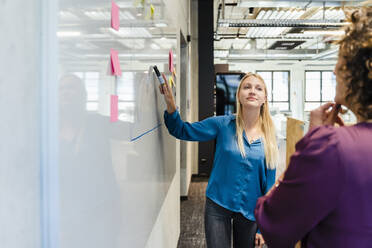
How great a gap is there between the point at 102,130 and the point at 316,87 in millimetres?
13817

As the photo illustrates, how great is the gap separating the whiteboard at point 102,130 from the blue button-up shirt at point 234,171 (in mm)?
378

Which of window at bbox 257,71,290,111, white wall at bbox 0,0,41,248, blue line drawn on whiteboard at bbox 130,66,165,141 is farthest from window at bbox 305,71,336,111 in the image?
white wall at bbox 0,0,41,248

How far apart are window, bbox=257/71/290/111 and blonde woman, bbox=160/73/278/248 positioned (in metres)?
12.0

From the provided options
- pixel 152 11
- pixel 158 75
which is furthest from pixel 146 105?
pixel 152 11

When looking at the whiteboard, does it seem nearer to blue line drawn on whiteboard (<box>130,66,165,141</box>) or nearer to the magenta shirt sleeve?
blue line drawn on whiteboard (<box>130,66,165,141</box>)

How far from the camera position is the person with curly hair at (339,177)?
0.69 metres

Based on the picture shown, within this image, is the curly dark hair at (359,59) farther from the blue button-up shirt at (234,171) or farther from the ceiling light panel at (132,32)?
the blue button-up shirt at (234,171)

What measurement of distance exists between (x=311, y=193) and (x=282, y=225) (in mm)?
111

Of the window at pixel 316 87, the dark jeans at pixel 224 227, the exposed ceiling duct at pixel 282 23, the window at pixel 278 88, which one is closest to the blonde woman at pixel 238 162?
the dark jeans at pixel 224 227

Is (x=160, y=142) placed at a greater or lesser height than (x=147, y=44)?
lesser

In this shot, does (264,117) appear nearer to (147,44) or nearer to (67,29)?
(147,44)

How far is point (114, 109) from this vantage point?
3.06 ft

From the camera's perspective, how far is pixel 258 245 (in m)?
1.74

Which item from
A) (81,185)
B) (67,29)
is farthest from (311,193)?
(67,29)
